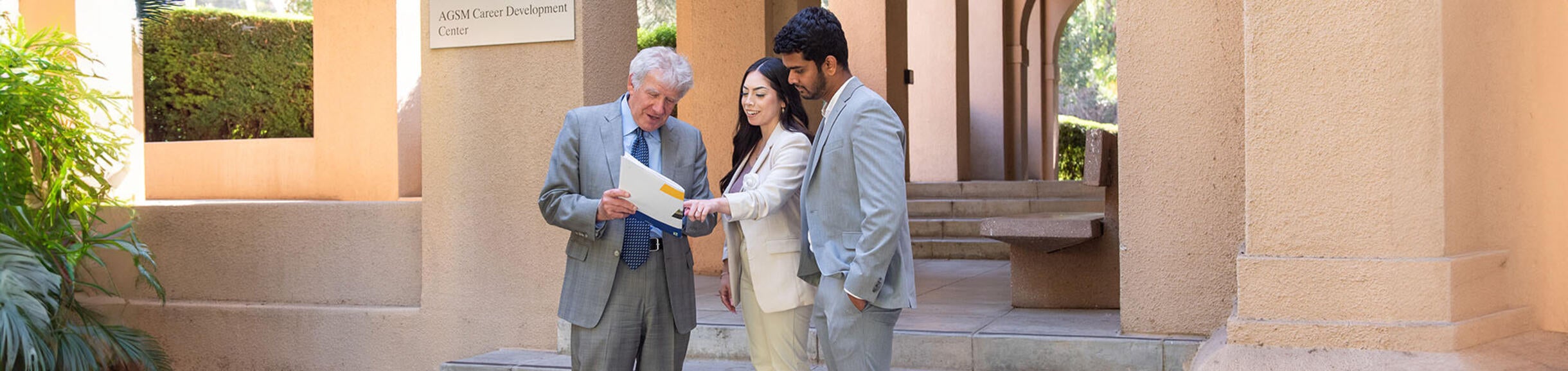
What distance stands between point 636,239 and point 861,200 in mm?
837

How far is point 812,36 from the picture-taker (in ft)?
10.0

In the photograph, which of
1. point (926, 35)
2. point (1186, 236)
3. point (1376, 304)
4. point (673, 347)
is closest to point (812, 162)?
point (673, 347)

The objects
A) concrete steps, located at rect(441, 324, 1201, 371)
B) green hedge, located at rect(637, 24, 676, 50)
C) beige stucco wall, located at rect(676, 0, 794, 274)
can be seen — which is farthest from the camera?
green hedge, located at rect(637, 24, 676, 50)

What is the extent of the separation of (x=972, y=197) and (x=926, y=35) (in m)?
2.36

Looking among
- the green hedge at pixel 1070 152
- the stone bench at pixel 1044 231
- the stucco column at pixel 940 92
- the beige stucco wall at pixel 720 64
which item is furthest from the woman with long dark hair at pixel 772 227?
the green hedge at pixel 1070 152

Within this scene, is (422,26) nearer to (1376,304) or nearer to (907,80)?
(1376,304)

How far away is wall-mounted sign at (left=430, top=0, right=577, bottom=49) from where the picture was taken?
211 inches

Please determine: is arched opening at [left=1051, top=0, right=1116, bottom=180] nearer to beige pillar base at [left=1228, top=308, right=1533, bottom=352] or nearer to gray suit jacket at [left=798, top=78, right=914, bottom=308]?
beige pillar base at [left=1228, top=308, right=1533, bottom=352]

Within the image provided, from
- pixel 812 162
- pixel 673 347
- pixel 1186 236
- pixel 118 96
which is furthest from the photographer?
pixel 118 96

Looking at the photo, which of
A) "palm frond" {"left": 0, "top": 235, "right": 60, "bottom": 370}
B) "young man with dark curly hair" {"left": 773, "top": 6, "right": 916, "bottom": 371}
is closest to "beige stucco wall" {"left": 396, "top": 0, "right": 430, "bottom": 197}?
"palm frond" {"left": 0, "top": 235, "right": 60, "bottom": 370}

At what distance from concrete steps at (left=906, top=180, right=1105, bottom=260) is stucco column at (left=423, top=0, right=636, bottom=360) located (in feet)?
→ 14.3

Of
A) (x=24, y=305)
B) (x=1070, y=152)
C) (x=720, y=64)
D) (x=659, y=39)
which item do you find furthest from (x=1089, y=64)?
(x=24, y=305)

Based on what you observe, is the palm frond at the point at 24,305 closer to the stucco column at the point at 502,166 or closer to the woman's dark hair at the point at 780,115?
the stucco column at the point at 502,166

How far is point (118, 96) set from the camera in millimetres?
6348
